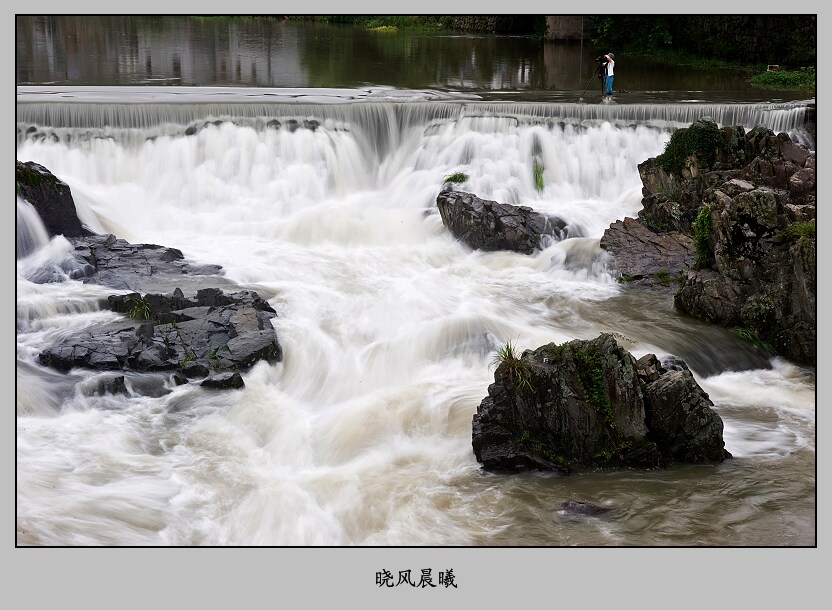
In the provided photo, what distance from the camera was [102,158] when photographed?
63.7 feet

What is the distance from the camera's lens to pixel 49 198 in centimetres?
1627

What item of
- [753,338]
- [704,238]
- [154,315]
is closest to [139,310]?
[154,315]

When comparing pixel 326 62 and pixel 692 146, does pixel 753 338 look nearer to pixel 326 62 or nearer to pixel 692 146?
pixel 692 146

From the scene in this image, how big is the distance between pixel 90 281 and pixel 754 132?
11.8 meters

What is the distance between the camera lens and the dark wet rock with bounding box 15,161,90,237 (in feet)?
52.6

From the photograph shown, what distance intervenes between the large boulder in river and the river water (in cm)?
26

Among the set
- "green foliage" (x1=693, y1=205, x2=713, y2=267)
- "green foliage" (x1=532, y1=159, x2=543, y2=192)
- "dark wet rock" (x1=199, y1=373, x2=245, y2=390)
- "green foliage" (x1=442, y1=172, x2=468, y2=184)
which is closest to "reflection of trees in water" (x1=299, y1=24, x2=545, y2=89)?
"green foliage" (x1=532, y1=159, x2=543, y2=192)

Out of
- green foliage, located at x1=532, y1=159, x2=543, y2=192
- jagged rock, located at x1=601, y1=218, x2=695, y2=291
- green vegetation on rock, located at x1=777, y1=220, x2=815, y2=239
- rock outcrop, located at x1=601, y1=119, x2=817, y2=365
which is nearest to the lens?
green vegetation on rock, located at x1=777, y1=220, x2=815, y2=239

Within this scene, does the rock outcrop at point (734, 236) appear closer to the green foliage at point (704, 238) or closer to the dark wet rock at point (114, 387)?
the green foliage at point (704, 238)

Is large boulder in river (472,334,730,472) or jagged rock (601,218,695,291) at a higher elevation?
jagged rock (601,218,695,291)

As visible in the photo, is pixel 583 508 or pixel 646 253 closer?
pixel 583 508

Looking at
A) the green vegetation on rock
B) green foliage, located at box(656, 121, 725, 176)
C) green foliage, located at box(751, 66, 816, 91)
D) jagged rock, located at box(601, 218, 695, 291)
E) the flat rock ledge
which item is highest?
green foliage, located at box(751, 66, 816, 91)

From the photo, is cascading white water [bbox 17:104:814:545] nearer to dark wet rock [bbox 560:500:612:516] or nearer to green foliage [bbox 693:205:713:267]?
dark wet rock [bbox 560:500:612:516]

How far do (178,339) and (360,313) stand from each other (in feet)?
9.32
